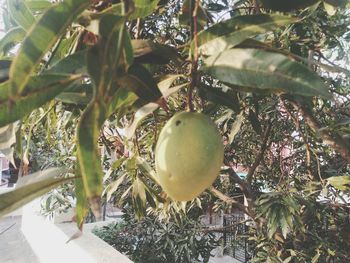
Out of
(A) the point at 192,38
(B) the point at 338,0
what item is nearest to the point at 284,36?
(B) the point at 338,0

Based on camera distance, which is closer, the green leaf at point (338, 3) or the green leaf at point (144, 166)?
the green leaf at point (338, 3)

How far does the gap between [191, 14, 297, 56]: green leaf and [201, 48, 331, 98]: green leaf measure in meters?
0.02

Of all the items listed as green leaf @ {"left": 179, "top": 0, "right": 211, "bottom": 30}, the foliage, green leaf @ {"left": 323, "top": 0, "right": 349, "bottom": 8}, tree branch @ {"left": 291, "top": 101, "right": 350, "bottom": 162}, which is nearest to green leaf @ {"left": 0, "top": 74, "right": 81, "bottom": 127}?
green leaf @ {"left": 179, "top": 0, "right": 211, "bottom": 30}

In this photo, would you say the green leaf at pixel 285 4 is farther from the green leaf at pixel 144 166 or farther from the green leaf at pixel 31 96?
the green leaf at pixel 144 166

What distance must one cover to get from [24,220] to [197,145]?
6499mm

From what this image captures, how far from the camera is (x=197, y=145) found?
0.48 meters

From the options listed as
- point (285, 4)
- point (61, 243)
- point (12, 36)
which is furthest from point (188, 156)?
point (61, 243)

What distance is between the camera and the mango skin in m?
0.48

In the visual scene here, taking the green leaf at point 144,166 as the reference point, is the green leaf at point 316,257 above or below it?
below

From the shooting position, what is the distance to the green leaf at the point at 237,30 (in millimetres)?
460

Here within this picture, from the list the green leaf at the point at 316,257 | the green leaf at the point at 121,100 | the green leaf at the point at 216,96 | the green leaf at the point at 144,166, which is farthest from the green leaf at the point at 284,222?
the green leaf at the point at 121,100

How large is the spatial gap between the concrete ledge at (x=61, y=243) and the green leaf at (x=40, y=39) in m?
1.92

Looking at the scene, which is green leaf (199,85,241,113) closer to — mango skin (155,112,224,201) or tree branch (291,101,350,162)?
mango skin (155,112,224,201)

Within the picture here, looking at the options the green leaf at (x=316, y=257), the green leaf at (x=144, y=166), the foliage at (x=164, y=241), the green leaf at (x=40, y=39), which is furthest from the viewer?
the foliage at (x=164, y=241)
